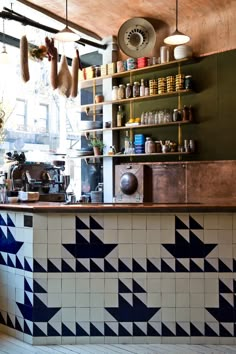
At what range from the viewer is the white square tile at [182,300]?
275 centimetres

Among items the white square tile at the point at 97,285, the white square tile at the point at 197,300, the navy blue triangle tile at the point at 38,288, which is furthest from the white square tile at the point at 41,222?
the white square tile at the point at 197,300

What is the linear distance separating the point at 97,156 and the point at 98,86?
4.09 feet

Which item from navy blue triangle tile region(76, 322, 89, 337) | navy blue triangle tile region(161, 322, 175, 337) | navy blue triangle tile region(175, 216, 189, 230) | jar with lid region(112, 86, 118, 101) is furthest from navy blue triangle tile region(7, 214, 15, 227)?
jar with lid region(112, 86, 118, 101)

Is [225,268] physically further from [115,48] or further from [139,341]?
[115,48]

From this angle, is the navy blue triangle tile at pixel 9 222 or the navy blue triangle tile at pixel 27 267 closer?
the navy blue triangle tile at pixel 27 267

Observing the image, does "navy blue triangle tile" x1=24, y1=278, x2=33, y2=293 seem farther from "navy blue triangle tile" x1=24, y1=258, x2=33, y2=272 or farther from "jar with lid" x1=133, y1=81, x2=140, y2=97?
"jar with lid" x1=133, y1=81, x2=140, y2=97

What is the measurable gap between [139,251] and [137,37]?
3807mm

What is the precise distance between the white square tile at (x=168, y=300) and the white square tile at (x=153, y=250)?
0.29 metres

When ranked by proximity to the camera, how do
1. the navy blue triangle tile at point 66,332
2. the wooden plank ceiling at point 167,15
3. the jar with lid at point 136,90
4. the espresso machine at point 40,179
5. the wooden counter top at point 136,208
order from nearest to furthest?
the wooden counter top at point 136,208
the navy blue triangle tile at point 66,332
the espresso machine at point 40,179
the wooden plank ceiling at point 167,15
the jar with lid at point 136,90

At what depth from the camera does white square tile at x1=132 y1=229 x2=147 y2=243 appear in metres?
2.77

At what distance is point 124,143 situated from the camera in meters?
6.16

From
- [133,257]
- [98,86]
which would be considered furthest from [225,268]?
[98,86]

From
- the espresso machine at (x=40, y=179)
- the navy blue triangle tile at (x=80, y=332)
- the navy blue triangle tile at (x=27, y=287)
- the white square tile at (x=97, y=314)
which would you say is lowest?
the navy blue triangle tile at (x=80, y=332)

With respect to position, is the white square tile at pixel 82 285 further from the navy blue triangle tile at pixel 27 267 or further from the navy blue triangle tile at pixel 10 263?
the navy blue triangle tile at pixel 10 263
